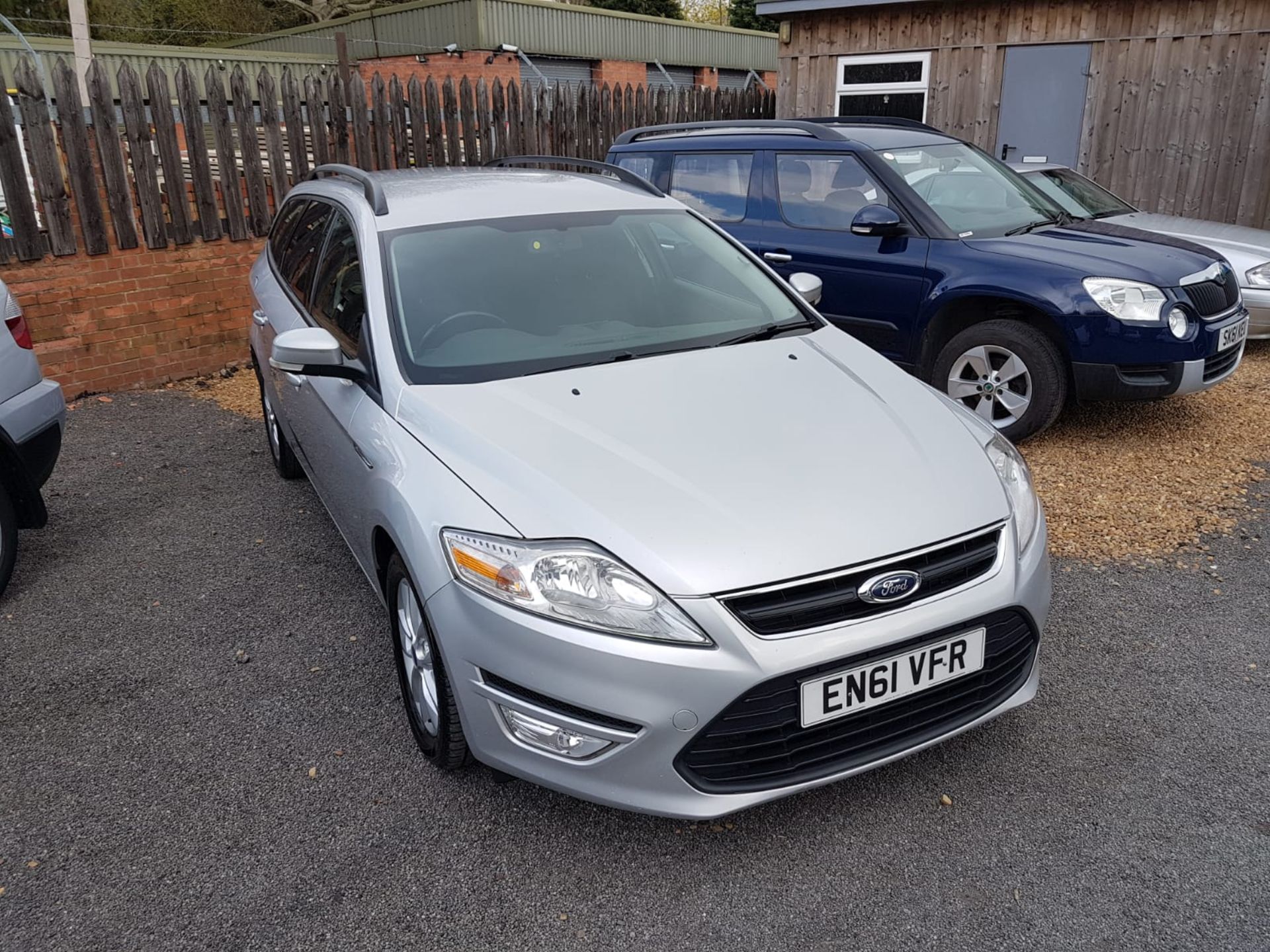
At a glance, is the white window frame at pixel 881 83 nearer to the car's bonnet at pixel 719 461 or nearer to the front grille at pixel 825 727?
the car's bonnet at pixel 719 461

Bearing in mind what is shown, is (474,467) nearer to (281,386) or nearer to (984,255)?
(281,386)

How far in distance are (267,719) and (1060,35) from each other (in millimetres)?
11200

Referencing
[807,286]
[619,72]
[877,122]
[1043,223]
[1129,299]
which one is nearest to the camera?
[807,286]

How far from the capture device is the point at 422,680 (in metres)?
2.80

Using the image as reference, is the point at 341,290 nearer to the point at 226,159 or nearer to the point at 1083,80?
the point at 226,159

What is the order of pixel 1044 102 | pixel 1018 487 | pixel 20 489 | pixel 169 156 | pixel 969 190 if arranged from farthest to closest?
pixel 1044 102 → pixel 169 156 → pixel 969 190 → pixel 20 489 → pixel 1018 487

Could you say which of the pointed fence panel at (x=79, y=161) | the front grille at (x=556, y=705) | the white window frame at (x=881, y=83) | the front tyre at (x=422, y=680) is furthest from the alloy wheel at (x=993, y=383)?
the white window frame at (x=881, y=83)

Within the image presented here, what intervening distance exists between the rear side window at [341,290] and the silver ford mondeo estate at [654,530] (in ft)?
0.12

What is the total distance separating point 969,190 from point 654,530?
4.66 m

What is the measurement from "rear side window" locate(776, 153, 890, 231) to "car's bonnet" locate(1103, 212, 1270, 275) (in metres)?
2.72

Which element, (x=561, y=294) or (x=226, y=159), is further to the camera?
(x=226, y=159)

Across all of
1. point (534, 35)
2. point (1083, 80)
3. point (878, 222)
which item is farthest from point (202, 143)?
point (534, 35)

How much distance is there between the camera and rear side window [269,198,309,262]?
4.84 meters

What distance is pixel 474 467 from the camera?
2.59 metres
